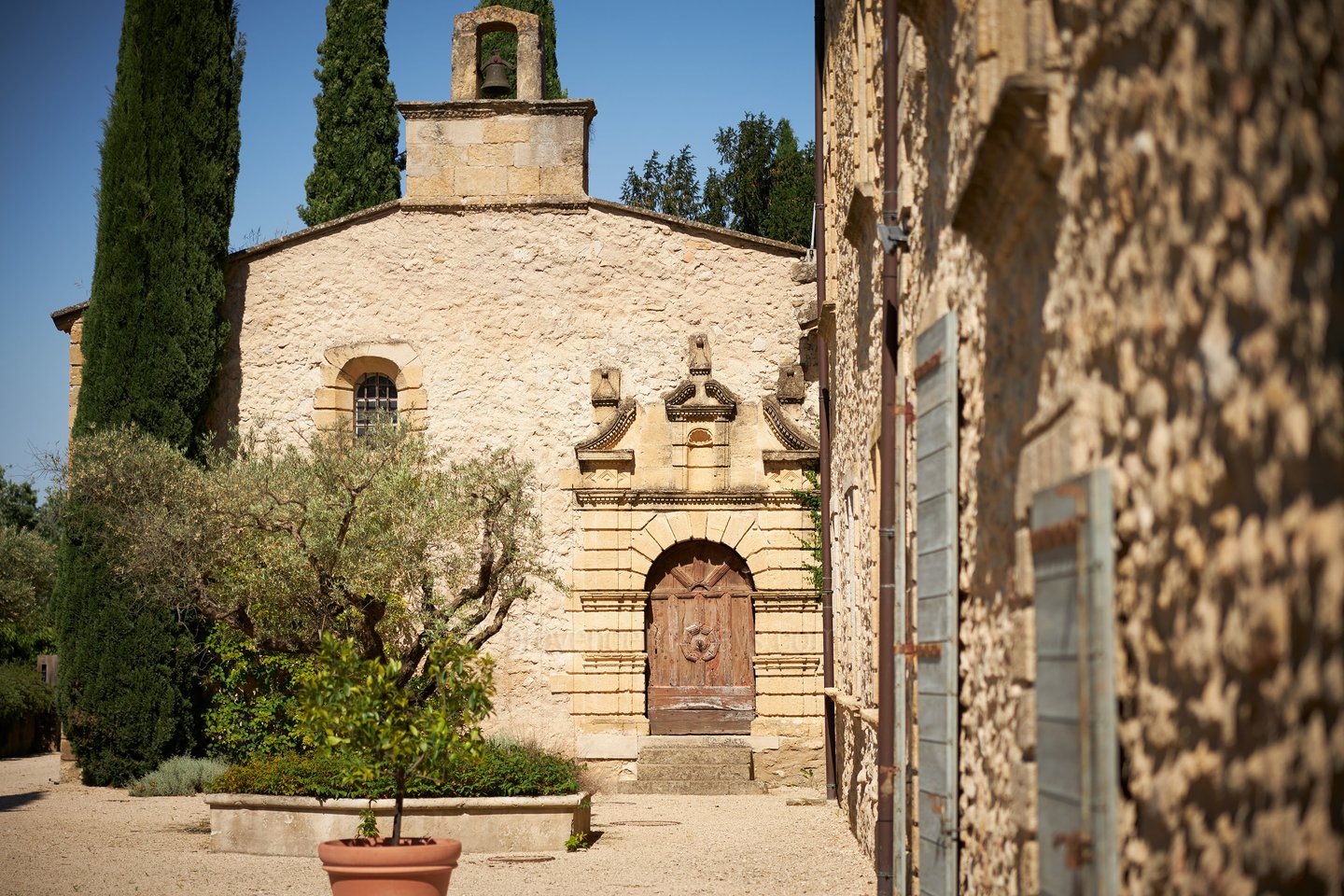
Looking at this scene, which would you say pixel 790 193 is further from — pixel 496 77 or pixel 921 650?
pixel 921 650

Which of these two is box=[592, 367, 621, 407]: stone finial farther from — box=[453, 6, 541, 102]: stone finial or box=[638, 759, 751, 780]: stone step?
box=[638, 759, 751, 780]: stone step

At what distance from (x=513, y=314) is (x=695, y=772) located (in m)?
5.52

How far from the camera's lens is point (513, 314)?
1600cm

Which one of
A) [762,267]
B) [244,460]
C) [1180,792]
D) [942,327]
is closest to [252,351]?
[244,460]

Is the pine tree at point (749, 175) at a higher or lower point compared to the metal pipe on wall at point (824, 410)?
higher

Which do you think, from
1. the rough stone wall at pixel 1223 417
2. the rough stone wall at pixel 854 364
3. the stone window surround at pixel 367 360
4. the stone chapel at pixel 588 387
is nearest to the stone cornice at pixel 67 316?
the stone chapel at pixel 588 387

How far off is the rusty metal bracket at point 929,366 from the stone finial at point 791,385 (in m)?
10.1

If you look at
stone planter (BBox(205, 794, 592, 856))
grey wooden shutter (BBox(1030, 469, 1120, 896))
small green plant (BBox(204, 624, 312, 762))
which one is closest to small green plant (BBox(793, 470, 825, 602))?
stone planter (BBox(205, 794, 592, 856))

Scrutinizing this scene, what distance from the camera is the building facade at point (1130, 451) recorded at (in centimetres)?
195

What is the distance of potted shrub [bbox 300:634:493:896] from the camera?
696 cm

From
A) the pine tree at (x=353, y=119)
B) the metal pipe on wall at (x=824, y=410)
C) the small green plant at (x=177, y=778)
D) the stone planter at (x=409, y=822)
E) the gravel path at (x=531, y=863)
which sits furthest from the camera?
the pine tree at (x=353, y=119)

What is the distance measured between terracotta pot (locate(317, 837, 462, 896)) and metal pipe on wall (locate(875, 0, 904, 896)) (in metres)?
2.24

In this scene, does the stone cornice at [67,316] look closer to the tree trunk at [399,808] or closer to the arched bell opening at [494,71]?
the arched bell opening at [494,71]

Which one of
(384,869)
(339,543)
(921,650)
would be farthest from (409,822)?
(921,650)
